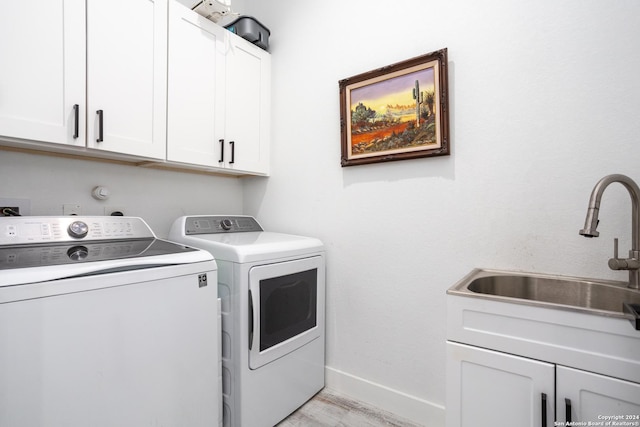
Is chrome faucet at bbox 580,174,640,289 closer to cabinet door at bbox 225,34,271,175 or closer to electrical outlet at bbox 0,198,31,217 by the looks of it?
cabinet door at bbox 225,34,271,175

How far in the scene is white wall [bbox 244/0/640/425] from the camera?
1238mm

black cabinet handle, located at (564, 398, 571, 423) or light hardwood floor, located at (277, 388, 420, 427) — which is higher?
black cabinet handle, located at (564, 398, 571, 423)

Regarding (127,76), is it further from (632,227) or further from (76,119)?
(632,227)

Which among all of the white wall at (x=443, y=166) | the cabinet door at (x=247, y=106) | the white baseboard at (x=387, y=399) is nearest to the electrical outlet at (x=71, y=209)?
the cabinet door at (x=247, y=106)

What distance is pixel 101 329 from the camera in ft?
3.29

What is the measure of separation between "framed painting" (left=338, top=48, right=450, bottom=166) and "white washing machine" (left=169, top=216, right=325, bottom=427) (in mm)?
684

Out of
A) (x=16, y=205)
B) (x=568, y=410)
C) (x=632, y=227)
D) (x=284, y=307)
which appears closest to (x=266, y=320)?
(x=284, y=307)

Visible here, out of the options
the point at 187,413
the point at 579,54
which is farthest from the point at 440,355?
the point at 579,54

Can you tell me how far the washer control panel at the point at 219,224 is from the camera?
1.84m

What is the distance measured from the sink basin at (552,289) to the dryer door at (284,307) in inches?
33.8

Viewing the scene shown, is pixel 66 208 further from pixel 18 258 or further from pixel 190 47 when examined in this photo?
pixel 190 47

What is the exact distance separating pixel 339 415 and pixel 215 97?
2.02 meters

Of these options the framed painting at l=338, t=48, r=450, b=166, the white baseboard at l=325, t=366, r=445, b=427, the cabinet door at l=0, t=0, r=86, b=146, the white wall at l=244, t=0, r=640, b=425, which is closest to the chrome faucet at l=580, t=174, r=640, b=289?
the white wall at l=244, t=0, r=640, b=425

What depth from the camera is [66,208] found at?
157cm
